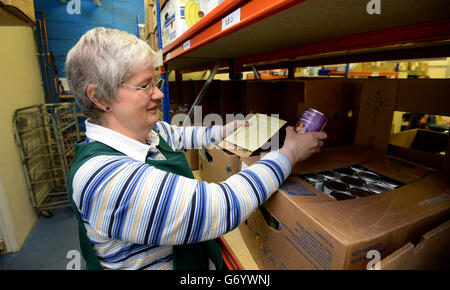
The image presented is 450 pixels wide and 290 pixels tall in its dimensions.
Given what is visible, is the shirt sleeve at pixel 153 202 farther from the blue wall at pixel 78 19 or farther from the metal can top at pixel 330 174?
the blue wall at pixel 78 19

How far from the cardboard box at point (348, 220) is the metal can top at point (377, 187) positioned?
0.11 ft

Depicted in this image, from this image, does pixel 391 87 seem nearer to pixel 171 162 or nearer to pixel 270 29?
pixel 270 29

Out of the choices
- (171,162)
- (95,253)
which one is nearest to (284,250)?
(171,162)

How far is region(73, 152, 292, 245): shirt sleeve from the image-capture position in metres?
0.56

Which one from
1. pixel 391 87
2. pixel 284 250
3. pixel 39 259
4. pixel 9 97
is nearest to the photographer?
pixel 284 250

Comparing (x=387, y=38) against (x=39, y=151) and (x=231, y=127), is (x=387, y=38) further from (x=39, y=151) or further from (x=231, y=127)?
(x=39, y=151)

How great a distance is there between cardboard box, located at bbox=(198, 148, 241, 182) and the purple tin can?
0.29 metres

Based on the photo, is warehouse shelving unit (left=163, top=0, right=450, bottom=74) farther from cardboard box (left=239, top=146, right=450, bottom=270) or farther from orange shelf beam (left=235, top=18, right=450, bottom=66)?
cardboard box (left=239, top=146, right=450, bottom=270)

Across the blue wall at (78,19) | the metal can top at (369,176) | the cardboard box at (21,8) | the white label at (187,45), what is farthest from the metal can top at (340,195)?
the blue wall at (78,19)

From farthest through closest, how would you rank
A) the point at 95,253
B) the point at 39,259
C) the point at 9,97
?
the point at 9,97, the point at 39,259, the point at 95,253

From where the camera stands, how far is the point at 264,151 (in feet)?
2.95

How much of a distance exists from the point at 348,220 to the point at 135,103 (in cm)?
65

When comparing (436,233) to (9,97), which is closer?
(436,233)
